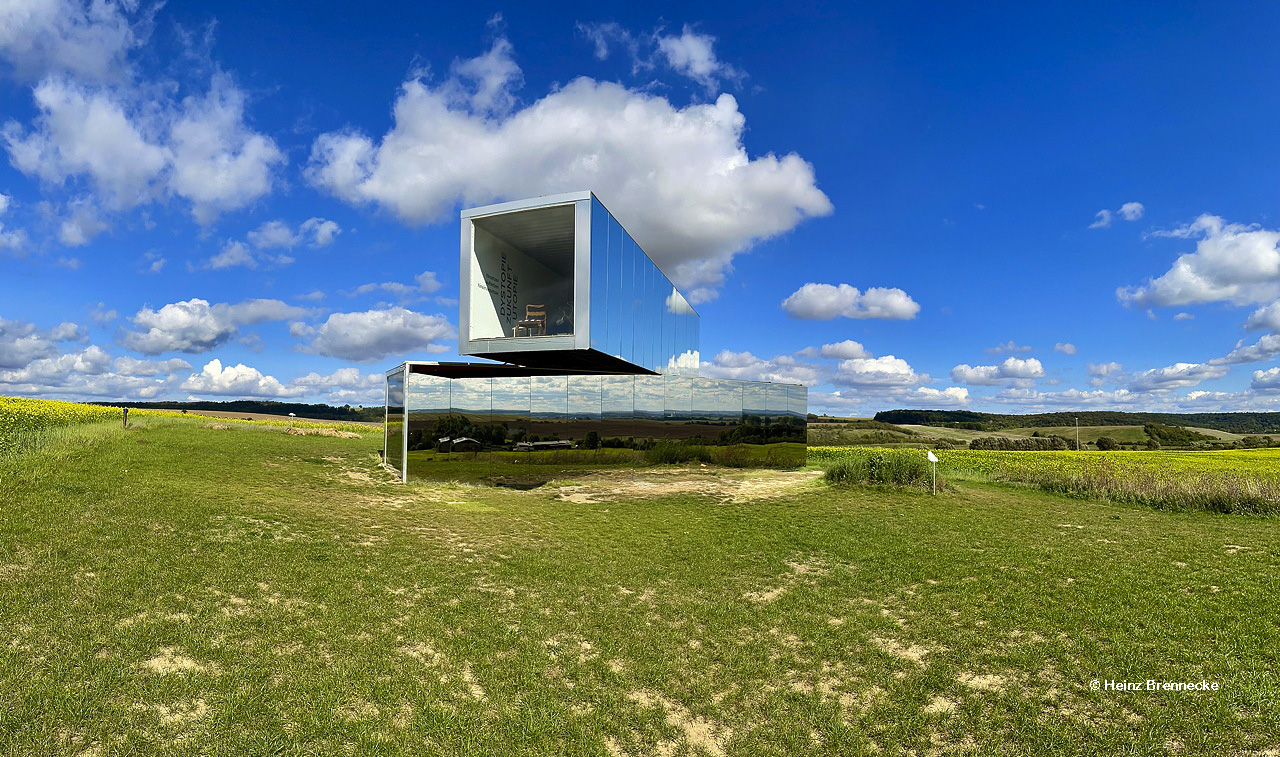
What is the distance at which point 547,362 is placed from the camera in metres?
20.8

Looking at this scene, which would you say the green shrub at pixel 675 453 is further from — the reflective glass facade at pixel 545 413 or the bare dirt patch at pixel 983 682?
the bare dirt patch at pixel 983 682

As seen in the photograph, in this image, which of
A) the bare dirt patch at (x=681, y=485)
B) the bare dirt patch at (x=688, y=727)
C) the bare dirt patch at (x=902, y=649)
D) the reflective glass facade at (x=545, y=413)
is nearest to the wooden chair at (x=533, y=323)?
the reflective glass facade at (x=545, y=413)

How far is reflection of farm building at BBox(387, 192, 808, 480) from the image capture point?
16781 millimetres

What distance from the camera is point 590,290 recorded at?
16.4 metres

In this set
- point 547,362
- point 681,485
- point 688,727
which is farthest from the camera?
point 547,362

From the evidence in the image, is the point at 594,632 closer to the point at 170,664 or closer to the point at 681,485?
the point at 170,664

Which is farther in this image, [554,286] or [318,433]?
[318,433]

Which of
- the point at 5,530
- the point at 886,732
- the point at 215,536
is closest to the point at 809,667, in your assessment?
the point at 886,732

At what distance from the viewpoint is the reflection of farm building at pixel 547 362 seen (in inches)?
661

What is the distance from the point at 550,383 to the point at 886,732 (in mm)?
13979

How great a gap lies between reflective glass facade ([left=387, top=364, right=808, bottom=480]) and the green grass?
6.46 metres

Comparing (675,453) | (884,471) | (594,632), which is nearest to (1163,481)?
(884,471)

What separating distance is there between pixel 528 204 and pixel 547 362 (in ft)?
20.3

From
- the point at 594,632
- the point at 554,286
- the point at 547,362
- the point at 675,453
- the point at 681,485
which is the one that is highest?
the point at 554,286
